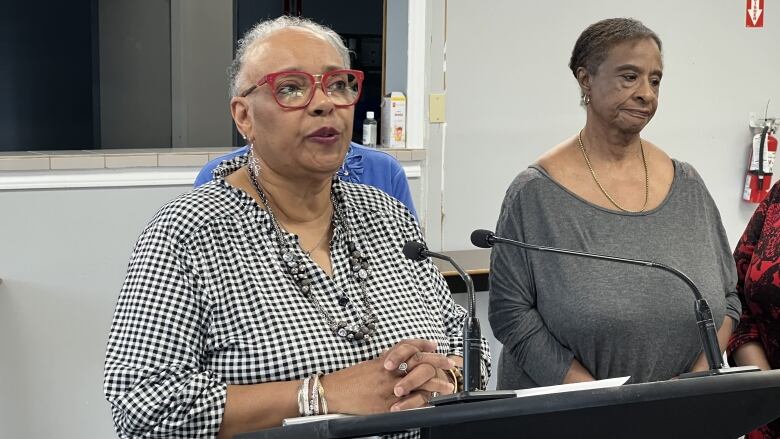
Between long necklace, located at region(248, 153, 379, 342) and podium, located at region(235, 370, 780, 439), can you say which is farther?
long necklace, located at region(248, 153, 379, 342)

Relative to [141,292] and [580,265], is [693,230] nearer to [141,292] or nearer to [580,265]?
[580,265]

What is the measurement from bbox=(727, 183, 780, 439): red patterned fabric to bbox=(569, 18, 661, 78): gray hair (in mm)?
443

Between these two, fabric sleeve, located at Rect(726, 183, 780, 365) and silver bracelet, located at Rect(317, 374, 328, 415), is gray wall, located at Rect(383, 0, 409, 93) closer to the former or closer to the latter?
fabric sleeve, located at Rect(726, 183, 780, 365)

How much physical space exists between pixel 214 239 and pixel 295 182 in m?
0.19

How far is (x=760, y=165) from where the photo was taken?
4.40 metres

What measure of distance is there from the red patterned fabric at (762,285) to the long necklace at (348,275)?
0.91 m

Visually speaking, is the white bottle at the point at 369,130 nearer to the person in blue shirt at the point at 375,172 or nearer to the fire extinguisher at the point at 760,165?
the person in blue shirt at the point at 375,172

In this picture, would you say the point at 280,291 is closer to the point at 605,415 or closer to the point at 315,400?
the point at 315,400

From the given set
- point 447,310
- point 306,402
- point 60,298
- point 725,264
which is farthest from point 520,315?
point 60,298

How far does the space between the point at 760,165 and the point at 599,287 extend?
276cm

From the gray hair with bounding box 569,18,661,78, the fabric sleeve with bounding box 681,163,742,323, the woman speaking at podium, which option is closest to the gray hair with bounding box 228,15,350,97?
the woman speaking at podium

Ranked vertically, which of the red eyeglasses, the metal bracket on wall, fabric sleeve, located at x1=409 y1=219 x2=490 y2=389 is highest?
the red eyeglasses

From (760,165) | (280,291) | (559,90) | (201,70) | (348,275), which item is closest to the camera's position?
(280,291)

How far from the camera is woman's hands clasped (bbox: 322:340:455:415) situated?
1429 mm
